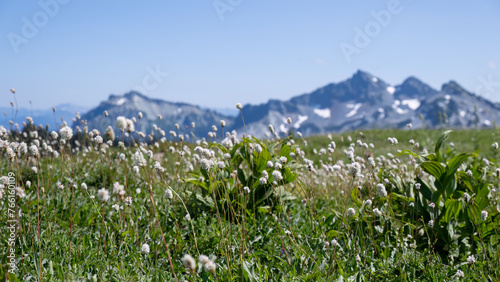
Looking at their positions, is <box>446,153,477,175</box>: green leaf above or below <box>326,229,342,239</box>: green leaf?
above

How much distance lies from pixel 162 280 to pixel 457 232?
3.15 meters

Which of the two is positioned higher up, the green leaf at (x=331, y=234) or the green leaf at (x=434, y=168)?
the green leaf at (x=434, y=168)

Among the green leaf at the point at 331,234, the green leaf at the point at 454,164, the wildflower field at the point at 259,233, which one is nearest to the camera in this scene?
the wildflower field at the point at 259,233

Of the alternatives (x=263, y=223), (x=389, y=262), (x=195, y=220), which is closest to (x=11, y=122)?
(x=195, y=220)

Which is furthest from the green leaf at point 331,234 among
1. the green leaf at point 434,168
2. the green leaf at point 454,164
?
the green leaf at point 454,164

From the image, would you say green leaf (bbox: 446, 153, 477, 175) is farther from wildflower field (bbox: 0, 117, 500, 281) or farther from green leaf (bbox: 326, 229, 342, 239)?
green leaf (bbox: 326, 229, 342, 239)

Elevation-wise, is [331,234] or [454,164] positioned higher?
[454,164]

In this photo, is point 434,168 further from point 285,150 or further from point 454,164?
point 285,150

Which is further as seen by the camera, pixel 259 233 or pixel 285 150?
pixel 285 150

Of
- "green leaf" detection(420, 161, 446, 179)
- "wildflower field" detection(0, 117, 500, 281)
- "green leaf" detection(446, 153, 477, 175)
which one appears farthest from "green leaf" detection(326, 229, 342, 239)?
"green leaf" detection(446, 153, 477, 175)

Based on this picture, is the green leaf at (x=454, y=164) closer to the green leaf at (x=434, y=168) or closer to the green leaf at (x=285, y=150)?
the green leaf at (x=434, y=168)

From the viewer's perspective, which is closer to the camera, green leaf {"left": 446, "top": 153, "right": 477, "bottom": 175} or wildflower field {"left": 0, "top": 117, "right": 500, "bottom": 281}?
wildflower field {"left": 0, "top": 117, "right": 500, "bottom": 281}

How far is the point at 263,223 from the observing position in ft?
13.8

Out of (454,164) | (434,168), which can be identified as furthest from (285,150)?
(454,164)
